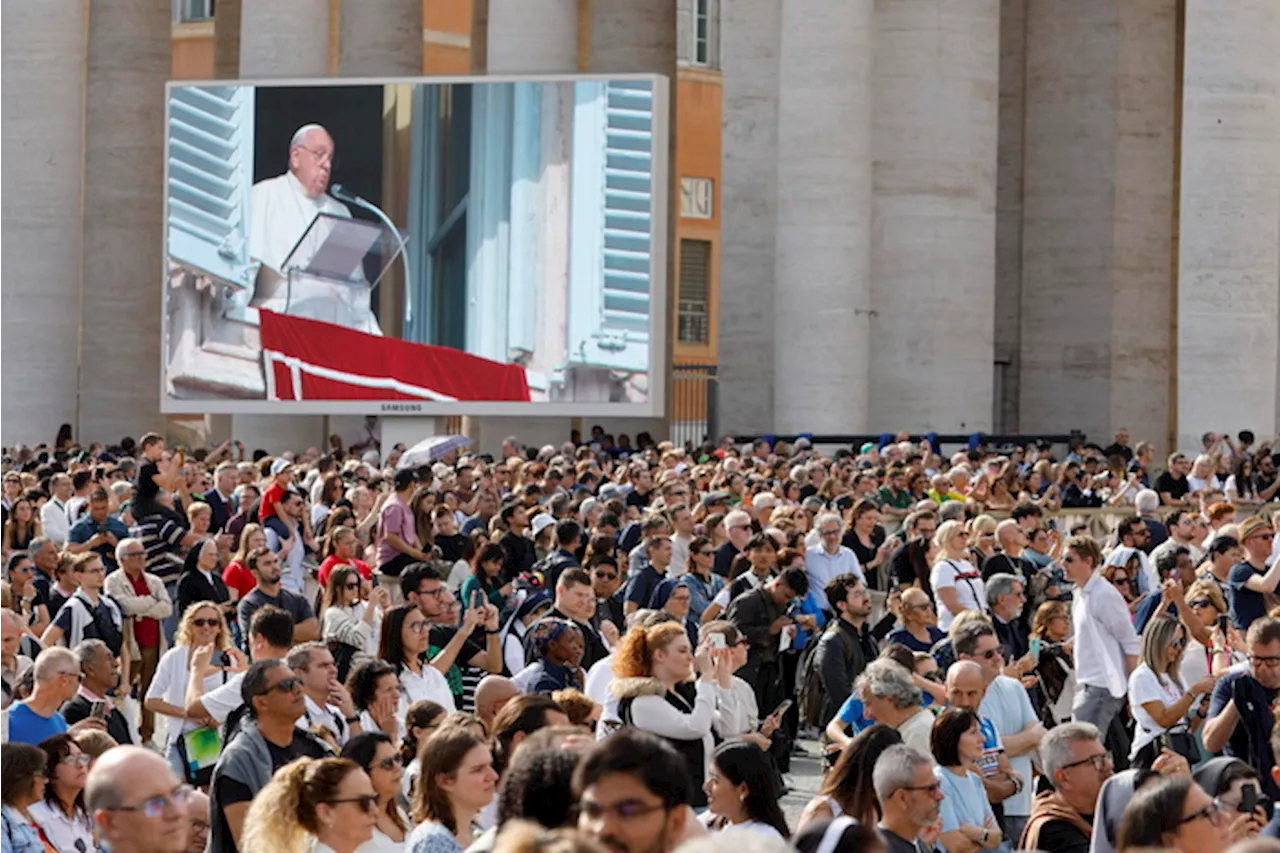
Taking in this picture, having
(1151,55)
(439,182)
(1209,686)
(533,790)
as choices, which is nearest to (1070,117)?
(1151,55)

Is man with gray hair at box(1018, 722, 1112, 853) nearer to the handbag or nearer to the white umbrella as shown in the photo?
the handbag

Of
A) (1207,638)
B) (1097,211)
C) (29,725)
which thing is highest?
(1097,211)

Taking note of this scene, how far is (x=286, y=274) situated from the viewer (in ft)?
128

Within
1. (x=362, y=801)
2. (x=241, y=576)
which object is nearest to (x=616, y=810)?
(x=362, y=801)

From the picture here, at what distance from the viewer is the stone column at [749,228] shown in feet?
137

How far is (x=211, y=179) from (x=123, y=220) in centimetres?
621

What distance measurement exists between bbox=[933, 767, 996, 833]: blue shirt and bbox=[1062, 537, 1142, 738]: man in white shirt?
461 centimetres

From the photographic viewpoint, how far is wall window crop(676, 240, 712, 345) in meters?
62.2

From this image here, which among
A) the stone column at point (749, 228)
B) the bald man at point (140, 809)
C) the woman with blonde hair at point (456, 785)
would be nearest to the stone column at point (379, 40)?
the stone column at point (749, 228)

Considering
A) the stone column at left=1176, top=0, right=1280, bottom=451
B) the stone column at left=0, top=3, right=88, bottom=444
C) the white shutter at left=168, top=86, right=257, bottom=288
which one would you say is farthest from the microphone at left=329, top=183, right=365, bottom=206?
the stone column at left=1176, top=0, right=1280, bottom=451

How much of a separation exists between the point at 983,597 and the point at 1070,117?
87.6ft

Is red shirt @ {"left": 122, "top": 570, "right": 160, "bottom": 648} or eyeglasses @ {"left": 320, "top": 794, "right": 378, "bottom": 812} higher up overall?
eyeglasses @ {"left": 320, "top": 794, "right": 378, "bottom": 812}

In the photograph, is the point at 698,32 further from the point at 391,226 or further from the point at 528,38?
the point at 391,226

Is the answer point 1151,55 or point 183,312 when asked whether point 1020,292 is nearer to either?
point 1151,55
